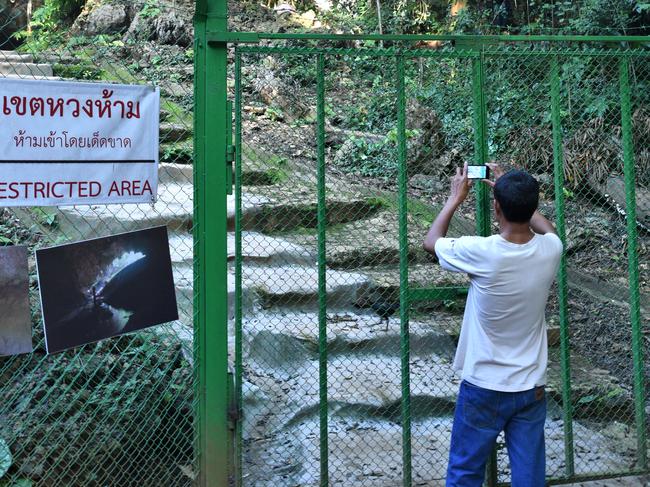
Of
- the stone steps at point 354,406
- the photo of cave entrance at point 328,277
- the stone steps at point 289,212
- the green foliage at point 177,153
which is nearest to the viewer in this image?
the photo of cave entrance at point 328,277

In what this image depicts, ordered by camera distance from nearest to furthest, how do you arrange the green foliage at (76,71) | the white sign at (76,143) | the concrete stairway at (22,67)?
the white sign at (76,143), the concrete stairway at (22,67), the green foliage at (76,71)

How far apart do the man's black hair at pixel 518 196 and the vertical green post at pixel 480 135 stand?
32.4 inches

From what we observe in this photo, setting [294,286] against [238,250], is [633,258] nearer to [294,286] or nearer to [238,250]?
[238,250]

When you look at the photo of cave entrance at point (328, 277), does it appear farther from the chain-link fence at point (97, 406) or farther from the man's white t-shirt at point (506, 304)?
the man's white t-shirt at point (506, 304)

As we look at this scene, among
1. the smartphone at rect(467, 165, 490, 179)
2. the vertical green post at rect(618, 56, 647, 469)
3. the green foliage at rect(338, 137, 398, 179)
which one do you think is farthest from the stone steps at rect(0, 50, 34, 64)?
the vertical green post at rect(618, 56, 647, 469)

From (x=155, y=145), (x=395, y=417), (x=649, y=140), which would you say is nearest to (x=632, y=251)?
(x=395, y=417)

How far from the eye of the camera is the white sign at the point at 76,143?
298 cm

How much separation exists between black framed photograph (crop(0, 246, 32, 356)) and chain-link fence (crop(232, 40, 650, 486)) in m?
0.96

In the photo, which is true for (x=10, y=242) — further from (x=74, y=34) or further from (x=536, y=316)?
(x=74, y=34)

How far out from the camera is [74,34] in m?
9.71

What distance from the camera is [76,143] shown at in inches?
122

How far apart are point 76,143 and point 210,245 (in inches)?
30.4

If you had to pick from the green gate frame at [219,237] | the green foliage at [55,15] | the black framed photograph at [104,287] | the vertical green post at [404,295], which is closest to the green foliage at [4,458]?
the black framed photograph at [104,287]

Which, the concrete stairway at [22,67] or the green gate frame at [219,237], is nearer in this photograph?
the green gate frame at [219,237]
